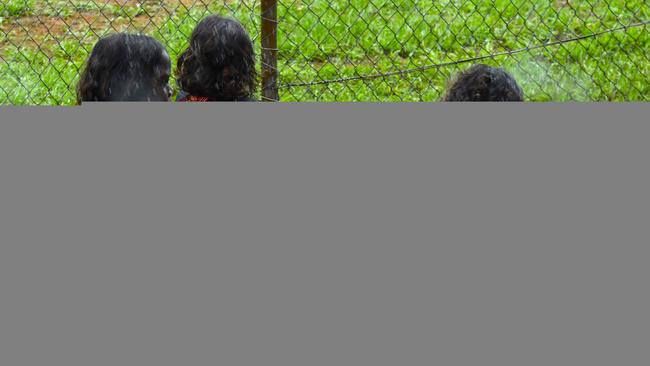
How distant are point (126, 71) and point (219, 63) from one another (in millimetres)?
423

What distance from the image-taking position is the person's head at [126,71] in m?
3.16

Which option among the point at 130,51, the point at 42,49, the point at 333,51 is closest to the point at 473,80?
the point at 130,51

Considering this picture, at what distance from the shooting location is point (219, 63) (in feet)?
11.6

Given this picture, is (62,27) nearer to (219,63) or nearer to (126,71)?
(219,63)

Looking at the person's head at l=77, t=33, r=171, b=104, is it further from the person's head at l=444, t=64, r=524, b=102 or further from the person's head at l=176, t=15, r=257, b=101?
the person's head at l=444, t=64, r=524, b=102

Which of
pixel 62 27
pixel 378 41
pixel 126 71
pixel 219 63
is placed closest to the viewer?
pixel 126 71

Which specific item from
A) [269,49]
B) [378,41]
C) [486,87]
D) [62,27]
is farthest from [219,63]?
[62,27]

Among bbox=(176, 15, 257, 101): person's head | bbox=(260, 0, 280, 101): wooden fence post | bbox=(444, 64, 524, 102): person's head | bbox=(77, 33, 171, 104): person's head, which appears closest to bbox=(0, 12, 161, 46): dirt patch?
bbox=(260, 0, 280, 101): wooden fence post

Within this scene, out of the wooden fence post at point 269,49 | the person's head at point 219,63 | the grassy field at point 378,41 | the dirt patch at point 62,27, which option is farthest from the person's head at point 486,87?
the dirt patch at point 62,27

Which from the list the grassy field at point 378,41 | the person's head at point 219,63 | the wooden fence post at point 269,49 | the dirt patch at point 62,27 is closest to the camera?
the person's head at point 219,63

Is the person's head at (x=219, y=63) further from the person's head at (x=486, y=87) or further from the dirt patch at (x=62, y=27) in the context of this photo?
the dirt patch at (x=62, y=27)

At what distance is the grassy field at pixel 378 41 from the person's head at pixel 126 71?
173cm

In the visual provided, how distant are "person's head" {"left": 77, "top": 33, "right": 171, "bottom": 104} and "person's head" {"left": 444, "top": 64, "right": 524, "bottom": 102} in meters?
0.91

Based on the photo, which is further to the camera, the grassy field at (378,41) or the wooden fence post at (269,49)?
the grassy field at (378,41)
